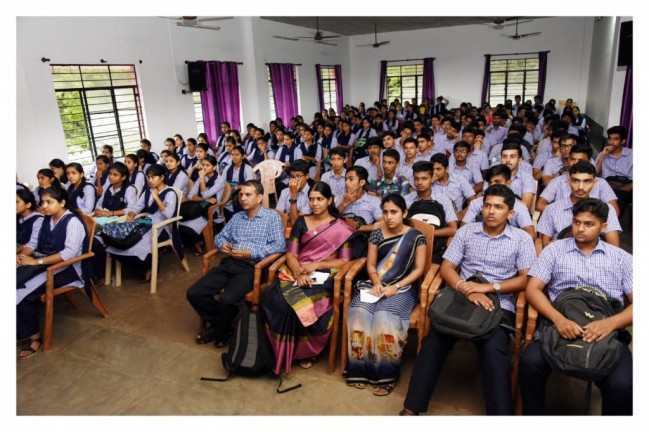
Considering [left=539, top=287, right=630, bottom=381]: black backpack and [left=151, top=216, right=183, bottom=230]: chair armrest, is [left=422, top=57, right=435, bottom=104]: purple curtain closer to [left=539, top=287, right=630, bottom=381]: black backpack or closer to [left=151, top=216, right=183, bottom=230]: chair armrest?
[left=151, top=216, right=183, bottom=230]: chair armrest

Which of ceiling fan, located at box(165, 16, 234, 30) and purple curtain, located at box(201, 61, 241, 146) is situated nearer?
ceiling fan, located at box(165, 16, 234, 30)

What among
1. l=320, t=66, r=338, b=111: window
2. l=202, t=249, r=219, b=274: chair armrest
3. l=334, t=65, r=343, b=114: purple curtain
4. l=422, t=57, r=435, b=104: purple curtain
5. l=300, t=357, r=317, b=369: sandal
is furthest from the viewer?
l=334, t=65, r=343, b=114: purple curtain

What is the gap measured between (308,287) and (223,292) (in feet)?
1.92

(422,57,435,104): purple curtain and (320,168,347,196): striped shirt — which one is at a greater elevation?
(422,57,435,104): purple curtain

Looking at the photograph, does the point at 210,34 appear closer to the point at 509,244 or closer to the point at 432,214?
the point at 432,214

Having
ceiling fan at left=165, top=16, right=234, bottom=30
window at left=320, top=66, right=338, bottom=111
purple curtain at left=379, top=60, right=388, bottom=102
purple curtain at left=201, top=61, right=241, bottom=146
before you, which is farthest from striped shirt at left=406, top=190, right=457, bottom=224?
purple curtain at left=379, top=60, right=388, bottom=102

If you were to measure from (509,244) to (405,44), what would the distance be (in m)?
12.4

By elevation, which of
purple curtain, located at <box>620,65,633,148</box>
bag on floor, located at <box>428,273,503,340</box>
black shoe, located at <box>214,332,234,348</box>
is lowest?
black shoe, located at <box>214,332,234,348</box>

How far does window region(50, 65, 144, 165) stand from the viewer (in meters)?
6.38

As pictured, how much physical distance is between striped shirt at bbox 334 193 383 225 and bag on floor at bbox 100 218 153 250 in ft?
5.56

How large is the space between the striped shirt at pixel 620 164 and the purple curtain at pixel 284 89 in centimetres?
719

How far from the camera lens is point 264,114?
9969mm

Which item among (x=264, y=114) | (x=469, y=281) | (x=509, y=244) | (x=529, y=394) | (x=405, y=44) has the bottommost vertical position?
(x=529, y=394)

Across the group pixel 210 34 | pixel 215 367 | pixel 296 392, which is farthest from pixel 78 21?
pixel 296 392
